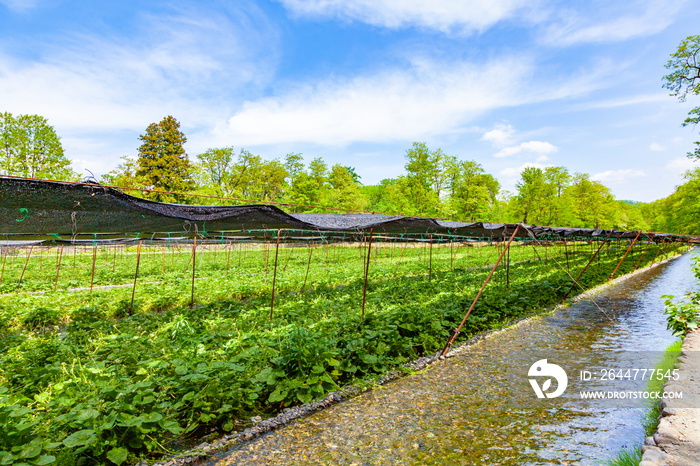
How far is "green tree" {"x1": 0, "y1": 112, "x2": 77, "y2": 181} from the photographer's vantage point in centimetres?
2931

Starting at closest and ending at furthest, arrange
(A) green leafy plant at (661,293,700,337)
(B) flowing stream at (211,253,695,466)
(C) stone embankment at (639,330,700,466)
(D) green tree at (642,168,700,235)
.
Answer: (C) stone embankment at (639,330,700,466), (B) flowing stream at (211,253,695,466), (A) green leafy plant at (661,293,700,337), (D) green tree at (642,168,700,235)

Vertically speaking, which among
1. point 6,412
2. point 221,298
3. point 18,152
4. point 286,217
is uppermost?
point 18,152

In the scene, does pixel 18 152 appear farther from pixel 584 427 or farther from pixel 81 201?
pixel 584 427

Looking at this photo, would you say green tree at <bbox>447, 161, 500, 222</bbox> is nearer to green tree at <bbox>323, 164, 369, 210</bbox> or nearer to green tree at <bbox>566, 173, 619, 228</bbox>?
green tree at <bbox>323, 164, 369, 210</bbox>

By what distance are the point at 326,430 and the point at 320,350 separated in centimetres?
125

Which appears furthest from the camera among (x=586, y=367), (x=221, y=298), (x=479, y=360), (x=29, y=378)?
(x=221, y=298)

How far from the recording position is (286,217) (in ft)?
25.0

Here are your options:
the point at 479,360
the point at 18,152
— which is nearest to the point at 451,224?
the point at 479,360

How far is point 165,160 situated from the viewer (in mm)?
44250

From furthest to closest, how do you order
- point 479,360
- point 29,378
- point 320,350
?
point 479,360 < point 320,350 < point 29,378

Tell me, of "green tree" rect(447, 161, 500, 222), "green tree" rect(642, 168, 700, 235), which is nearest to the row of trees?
"green tree" rect(447, 161, 500, 222)

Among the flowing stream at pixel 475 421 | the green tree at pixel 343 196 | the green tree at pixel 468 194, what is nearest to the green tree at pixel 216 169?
the green tree at pixel 343 196

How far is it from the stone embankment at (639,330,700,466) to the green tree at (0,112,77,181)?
38191mm

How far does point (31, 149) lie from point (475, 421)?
39.4 m
